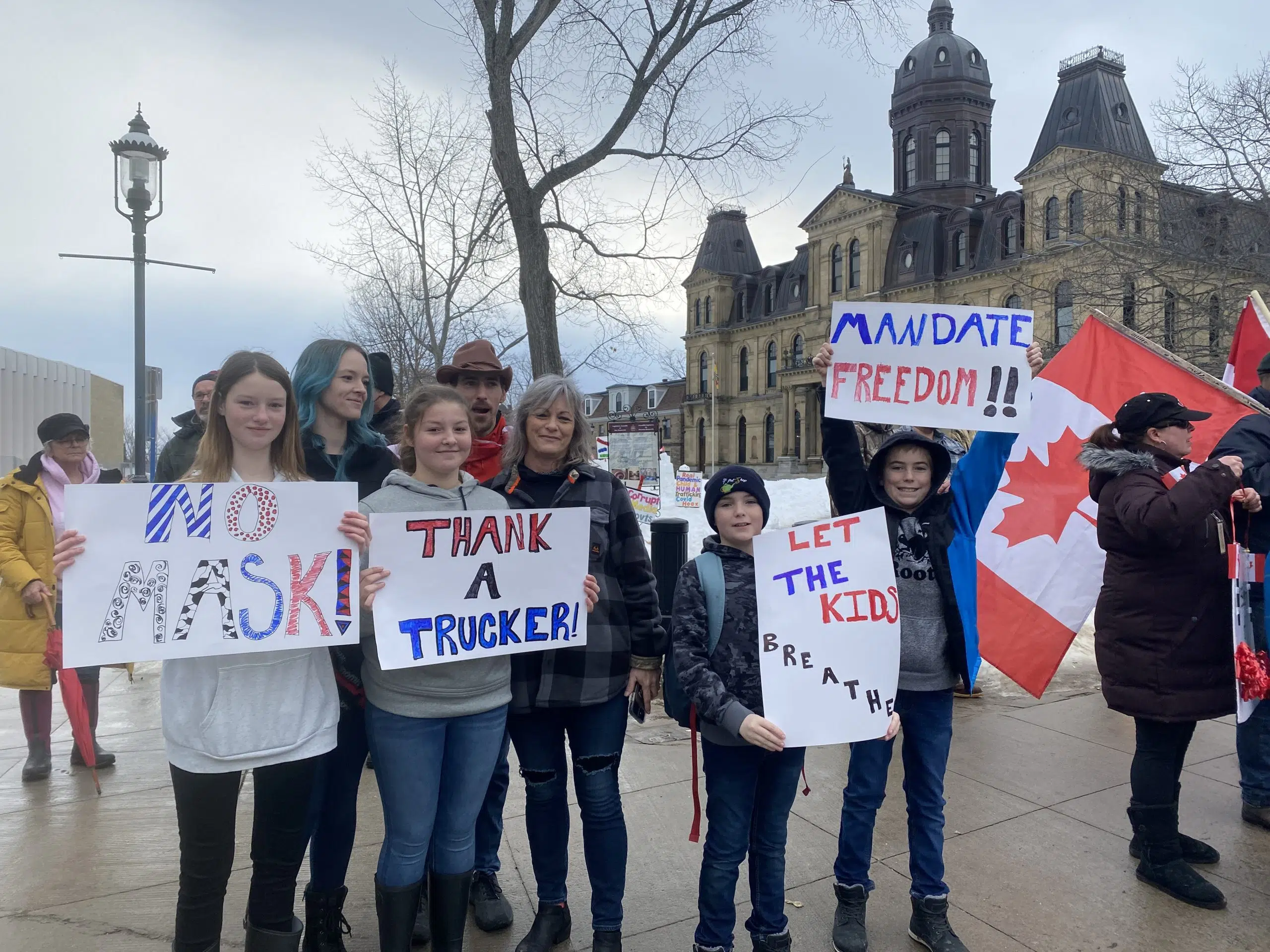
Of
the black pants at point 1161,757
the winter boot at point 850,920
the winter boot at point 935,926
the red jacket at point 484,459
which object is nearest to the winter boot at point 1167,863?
the black pants at point 1161,757

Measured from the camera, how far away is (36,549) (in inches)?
185

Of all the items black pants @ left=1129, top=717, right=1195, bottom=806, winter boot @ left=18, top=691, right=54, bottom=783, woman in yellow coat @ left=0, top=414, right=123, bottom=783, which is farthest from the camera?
winter boot @ left=18, top=691, right=54, bottom=783

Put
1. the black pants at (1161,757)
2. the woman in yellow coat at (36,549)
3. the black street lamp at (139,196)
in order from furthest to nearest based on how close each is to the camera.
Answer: the black street lamp at (139,196), the woman in yellow coat at (36,549), the black pants at (1161,757)

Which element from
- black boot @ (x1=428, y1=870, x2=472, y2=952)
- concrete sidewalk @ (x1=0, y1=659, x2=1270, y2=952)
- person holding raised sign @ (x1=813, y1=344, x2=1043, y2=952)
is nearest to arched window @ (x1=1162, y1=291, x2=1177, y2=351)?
concrete sidewalk @ (x1=0, y1=659, x2=1270, y2=952)

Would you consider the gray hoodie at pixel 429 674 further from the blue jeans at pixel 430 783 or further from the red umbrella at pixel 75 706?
the red umbrella at pixel 75 706

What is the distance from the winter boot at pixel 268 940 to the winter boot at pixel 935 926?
2.17m

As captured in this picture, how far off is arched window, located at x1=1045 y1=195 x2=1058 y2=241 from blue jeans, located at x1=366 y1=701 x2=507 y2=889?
18422 mm

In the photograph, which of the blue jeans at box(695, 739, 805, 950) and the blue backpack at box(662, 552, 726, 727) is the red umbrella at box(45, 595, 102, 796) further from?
the blue jeans at box(695, 739, 805, 950)

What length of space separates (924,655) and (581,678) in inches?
49.8

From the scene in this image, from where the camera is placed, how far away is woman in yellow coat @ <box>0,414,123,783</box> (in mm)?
4637

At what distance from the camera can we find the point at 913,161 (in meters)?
48.8

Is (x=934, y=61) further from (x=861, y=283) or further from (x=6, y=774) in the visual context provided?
(x=6, y=774)

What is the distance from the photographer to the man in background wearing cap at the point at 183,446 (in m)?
3.39

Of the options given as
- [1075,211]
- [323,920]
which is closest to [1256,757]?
[323,920]
